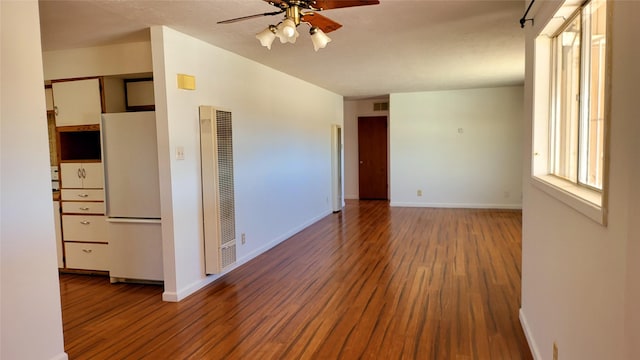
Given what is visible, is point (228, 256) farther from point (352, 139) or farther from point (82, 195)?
point (352, 139)

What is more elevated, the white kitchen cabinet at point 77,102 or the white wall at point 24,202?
the white kitchen cabinet at point 77,102

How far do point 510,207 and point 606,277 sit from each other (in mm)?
7373

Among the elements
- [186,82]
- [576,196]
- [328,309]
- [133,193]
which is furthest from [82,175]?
[576,196]

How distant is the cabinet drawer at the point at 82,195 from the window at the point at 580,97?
4.12m

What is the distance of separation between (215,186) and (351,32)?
1.92m

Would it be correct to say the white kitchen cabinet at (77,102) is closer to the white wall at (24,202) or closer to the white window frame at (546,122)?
the white wall at (24,202)

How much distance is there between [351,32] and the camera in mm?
3768

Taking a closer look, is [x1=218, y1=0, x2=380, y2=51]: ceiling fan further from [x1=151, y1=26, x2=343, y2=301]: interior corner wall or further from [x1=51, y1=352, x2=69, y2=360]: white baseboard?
[x1=51, y1=352, x2=69, y2=360]: white baseboard

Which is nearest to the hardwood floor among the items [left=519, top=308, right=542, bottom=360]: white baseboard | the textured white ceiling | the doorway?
[left=519, top=308, right=542, bottom=360]: white baseboard

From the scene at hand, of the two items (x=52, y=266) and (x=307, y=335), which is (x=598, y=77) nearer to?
(x=307, y=335)

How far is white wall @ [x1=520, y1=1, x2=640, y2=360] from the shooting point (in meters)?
1.15

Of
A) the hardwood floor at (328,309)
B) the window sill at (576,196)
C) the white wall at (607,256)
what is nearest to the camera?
the white wall at (607,256)

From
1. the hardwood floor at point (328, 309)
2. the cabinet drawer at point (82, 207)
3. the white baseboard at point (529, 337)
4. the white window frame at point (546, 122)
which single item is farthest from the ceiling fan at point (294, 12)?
the cabinet drawer at point (82, 207)

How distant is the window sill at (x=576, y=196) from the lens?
1.44m
